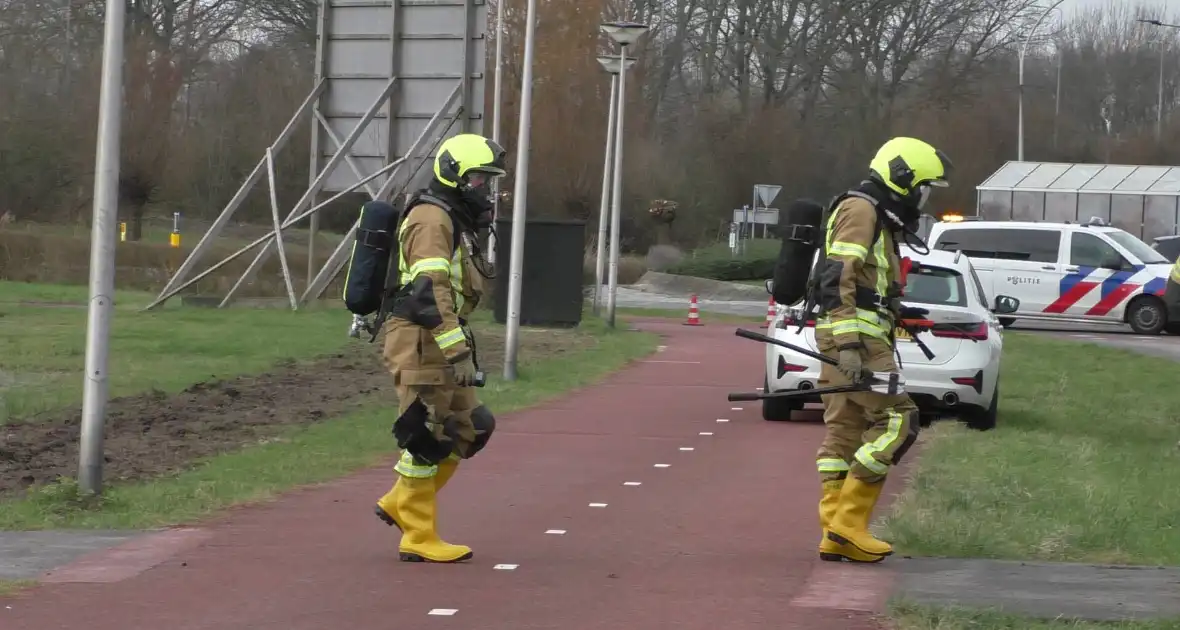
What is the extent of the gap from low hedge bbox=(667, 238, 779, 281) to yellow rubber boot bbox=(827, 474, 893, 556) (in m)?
36.6

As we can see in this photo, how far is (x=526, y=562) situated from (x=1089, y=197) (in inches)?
1524

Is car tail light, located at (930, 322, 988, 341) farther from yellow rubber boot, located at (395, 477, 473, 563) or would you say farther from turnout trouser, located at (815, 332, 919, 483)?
yellow rubber boot, located at (395, 477, 473, 563)

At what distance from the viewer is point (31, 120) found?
4434 cm

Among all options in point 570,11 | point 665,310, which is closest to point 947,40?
point 570,11

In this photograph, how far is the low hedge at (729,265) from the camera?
44.6 metres

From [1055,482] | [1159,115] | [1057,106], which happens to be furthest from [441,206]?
[1159,115]

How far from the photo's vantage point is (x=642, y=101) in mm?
52594

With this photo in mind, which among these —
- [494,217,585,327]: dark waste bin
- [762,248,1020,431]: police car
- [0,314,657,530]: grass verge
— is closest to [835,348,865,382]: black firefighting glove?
[0,314,657,530]: grass verge

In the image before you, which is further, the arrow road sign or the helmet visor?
the arrow road sign

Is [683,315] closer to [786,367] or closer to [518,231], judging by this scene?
[518,231]

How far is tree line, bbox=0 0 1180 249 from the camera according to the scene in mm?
46625

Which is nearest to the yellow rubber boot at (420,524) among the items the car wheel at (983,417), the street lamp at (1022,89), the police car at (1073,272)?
the car wheel at (983,417)

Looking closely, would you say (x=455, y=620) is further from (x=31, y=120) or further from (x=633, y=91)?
(x=633, y=91)

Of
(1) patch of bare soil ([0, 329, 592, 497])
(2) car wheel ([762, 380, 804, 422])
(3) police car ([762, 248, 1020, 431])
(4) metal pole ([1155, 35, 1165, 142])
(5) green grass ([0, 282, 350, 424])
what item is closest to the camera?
(1) patch of bare soil ([0, 329, 592, 497])
